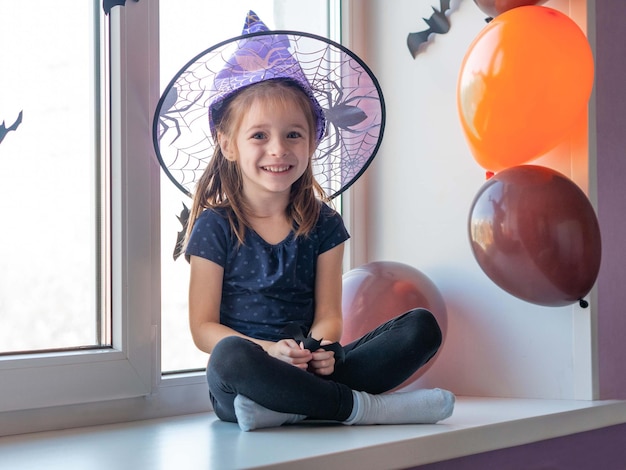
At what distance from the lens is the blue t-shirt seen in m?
1.46

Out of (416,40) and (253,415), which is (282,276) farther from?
(416,40)

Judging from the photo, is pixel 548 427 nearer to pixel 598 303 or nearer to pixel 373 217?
pixel 598 303

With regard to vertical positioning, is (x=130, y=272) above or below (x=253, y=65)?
below

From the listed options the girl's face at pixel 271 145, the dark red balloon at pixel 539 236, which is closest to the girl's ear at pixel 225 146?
the girl's face at pixel 271 145

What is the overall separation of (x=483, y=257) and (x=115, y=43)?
72 cm

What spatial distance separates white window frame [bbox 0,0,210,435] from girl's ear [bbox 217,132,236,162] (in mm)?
119

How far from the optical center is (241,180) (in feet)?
4.99

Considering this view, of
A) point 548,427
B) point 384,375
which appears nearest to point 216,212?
point 384,375

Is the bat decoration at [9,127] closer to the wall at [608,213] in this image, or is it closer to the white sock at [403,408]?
the white sock at [403,408]

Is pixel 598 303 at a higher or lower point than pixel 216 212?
lower

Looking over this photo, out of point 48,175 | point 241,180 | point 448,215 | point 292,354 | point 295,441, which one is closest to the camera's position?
point 295,441

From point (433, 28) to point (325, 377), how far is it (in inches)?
32.2

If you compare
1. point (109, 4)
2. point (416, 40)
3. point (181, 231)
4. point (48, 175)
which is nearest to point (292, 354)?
point (181, 231)

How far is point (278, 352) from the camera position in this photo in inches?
50.9
